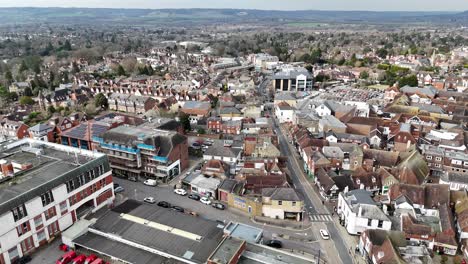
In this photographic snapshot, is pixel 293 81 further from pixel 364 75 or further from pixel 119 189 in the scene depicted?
pixel 119 189

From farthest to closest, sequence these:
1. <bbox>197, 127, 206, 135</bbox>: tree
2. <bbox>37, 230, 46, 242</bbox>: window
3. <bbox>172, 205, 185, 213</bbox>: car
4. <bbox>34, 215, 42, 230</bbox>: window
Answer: <bbox>197, 127, 206, 135</bbox>: tree, <bbox>172, 205, 185, 213</bbox>: car, <bbox>37, 230, 46, 242</bbox>: window, <bbox>34, 215, 42, 230</bbox>: window

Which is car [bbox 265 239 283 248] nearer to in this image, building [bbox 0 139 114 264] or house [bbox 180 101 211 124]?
building [bbox 0 139 114 264]

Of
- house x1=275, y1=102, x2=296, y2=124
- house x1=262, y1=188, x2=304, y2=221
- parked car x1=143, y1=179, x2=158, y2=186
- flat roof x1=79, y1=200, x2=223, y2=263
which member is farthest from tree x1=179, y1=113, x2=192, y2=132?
house x1=262, y1=188, x2=304, y2=221

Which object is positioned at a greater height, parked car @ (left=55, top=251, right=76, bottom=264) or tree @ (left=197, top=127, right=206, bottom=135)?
tree @ (left=197, top=127, right=206, bottom=135)

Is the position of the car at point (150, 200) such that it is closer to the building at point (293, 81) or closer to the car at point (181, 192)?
the car at point (181, 192)

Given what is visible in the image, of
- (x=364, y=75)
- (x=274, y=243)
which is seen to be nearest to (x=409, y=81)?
(x=364, y=75)

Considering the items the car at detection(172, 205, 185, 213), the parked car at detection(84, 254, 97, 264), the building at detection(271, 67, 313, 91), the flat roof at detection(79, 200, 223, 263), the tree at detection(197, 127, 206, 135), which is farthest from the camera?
the building at detection(271, 67, 313, 91)

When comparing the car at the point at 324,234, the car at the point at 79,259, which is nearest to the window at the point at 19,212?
the car at the point at 79,259

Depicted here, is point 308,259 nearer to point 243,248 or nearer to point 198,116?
point 243,248
